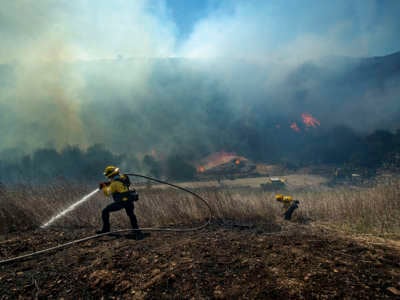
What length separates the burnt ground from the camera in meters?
2.58

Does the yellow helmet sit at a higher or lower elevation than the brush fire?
higher

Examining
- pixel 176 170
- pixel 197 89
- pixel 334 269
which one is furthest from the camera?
pixel 197 89

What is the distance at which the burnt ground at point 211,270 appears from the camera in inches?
102

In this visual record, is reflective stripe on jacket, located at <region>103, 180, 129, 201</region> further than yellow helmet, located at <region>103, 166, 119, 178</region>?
No

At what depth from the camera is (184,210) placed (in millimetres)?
6766

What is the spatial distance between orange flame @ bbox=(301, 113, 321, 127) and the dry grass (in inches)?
1833

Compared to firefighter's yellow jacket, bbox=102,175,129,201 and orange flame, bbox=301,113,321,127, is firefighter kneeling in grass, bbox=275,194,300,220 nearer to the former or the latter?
firefighter's yellow jacket, bbox=102,175,129,201

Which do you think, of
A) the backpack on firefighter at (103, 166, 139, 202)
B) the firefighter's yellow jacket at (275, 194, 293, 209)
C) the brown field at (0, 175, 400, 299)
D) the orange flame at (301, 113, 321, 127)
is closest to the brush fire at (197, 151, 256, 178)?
the firefighter's yellow jacket at (275, 194, 293, 209)

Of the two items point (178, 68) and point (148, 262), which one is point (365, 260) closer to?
point (148, 262)

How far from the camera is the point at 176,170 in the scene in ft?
102

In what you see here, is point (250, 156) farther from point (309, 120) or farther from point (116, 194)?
point (116, 194)

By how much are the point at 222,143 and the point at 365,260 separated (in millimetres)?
41938

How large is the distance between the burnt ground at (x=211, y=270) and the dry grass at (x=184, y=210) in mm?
1833

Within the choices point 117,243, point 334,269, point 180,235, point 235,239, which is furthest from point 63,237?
point 334,269
